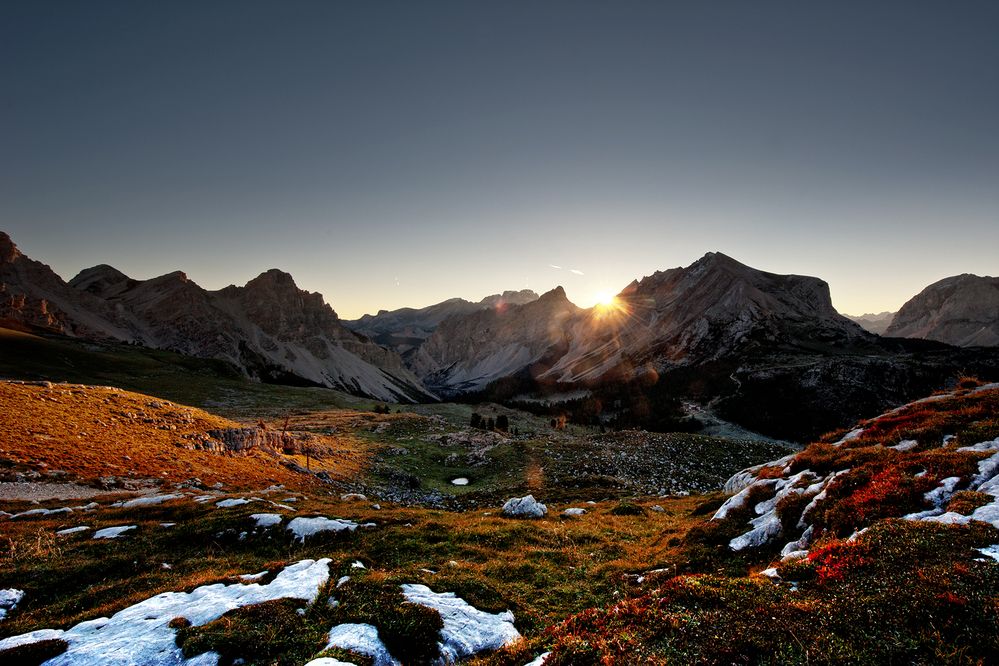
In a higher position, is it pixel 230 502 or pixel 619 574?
pixel 619 574

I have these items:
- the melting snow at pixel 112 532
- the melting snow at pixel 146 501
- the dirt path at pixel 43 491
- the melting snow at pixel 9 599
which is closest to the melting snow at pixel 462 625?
the melting snow at pixel 9 599

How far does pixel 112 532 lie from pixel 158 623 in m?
15.0

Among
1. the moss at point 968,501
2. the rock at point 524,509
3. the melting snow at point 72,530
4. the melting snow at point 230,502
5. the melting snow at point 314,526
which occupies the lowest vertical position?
the rock at point 524,509

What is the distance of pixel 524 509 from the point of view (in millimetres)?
28922

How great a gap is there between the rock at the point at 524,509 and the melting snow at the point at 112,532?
2116 cm

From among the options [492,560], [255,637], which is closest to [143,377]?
[492,560]

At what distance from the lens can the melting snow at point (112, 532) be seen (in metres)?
21.0

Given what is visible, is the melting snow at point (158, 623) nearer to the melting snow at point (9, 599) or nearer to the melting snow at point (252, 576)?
the melting snow at point (252, 576)

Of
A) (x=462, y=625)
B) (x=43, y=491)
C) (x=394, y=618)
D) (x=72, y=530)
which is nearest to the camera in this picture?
(x=394, y=618)

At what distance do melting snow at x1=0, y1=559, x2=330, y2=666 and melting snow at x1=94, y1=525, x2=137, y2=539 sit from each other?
11.8 m

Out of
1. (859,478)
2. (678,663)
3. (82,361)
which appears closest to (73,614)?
(678,663)

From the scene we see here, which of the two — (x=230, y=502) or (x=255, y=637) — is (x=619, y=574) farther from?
(x=230, y=502)

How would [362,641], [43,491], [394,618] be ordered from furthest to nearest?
[43,491]
[394,618]
[362,641]

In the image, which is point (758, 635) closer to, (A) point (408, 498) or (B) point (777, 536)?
(B) point (777, 536)
